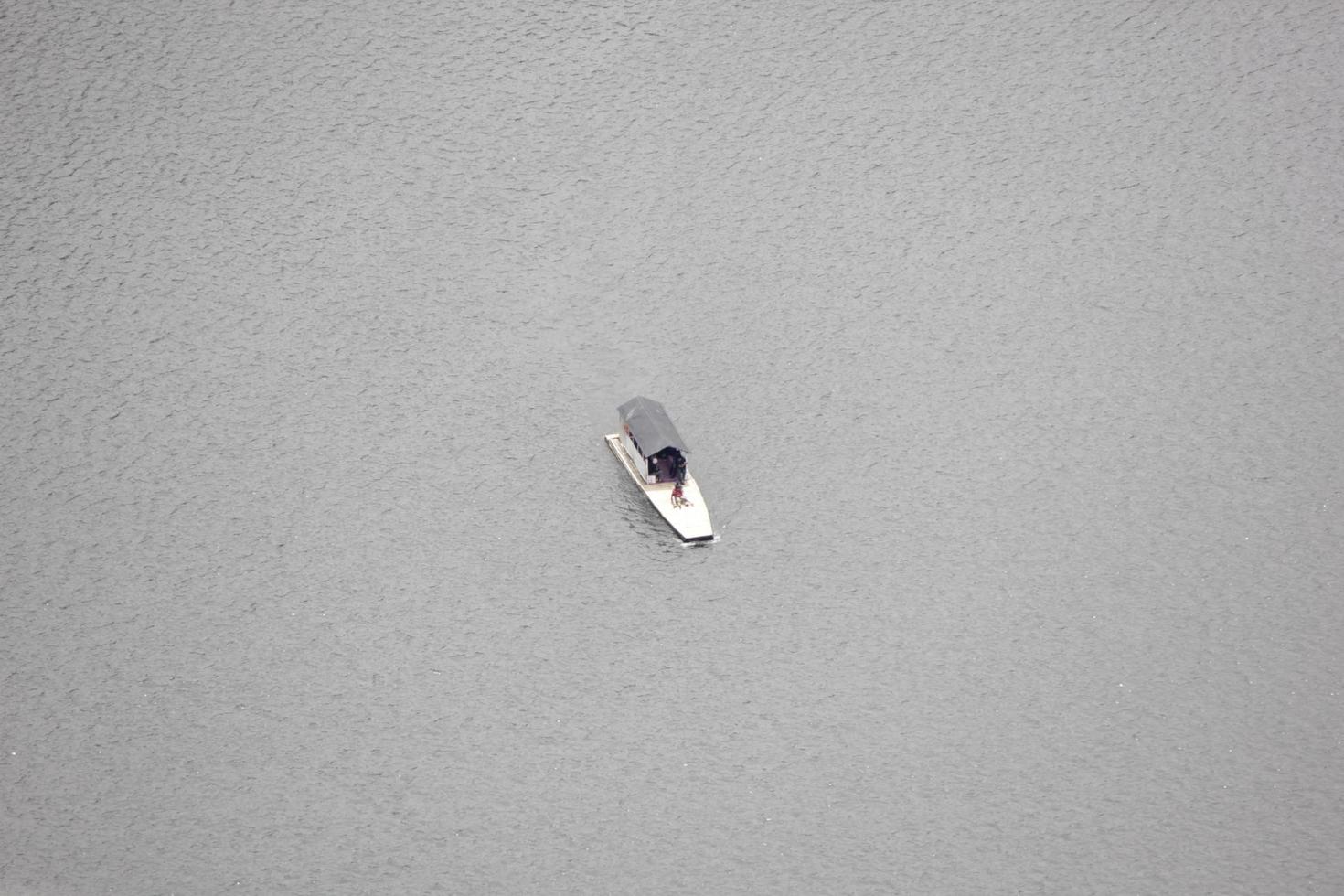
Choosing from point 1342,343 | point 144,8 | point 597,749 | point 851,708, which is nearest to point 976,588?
point 851,708

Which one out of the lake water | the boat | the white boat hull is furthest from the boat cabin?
the lake water

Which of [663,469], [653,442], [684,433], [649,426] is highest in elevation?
[684,433]

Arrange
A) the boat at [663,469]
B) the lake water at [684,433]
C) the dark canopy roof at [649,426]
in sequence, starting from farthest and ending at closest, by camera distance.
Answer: the boat at [663,469], the dark canopy roof at [649,426], the lake water at [684,433]

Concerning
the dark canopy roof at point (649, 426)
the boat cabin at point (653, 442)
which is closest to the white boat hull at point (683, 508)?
the boat cabin at point (653, 442)

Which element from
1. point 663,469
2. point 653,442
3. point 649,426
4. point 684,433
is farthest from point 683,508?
point 684,433

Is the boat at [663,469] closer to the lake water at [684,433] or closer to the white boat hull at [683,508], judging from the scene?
the white boat hull at [683,508]

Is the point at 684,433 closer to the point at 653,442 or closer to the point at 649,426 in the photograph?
the point at 649,426
